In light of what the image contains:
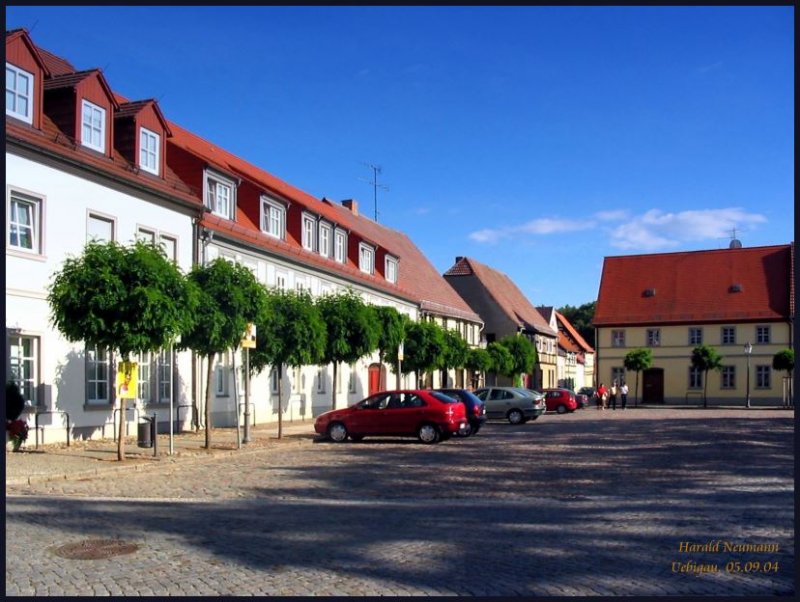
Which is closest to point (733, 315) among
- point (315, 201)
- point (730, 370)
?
point (730, 370)

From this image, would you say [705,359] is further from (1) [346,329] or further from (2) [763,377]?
(1) [346,329]

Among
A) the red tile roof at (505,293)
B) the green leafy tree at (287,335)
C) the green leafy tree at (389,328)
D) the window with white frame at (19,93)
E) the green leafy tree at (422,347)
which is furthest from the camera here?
the red tile roof at (505,293)

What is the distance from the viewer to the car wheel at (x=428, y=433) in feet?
75.9

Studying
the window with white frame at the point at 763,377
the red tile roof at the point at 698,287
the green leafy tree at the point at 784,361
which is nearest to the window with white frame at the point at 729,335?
the red tile roof at the point at 698,287

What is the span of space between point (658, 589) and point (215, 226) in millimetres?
22479

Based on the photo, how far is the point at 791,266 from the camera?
69000 millimetres

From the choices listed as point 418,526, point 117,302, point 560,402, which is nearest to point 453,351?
point 560,402

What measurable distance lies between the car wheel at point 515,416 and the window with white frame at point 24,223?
781 inches

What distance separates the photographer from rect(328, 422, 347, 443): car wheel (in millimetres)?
23891

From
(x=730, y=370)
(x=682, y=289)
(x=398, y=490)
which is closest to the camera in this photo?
(x=398, y=490)

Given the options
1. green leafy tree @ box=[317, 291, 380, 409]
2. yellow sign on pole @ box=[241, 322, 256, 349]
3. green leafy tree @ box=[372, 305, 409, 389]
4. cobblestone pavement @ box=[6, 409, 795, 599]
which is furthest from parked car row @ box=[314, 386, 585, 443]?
green leafy tree @ box=[372, 305, 409, 389]

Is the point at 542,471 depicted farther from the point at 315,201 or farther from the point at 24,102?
the point at 315,201

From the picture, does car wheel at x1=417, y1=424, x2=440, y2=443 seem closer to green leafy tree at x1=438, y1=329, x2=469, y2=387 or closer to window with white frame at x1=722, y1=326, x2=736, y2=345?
green leafy tree at x1=438, y1=329, x2=469, y2=387

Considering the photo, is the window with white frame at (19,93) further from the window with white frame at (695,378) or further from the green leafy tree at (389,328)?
the window with white frame at (695,378)
